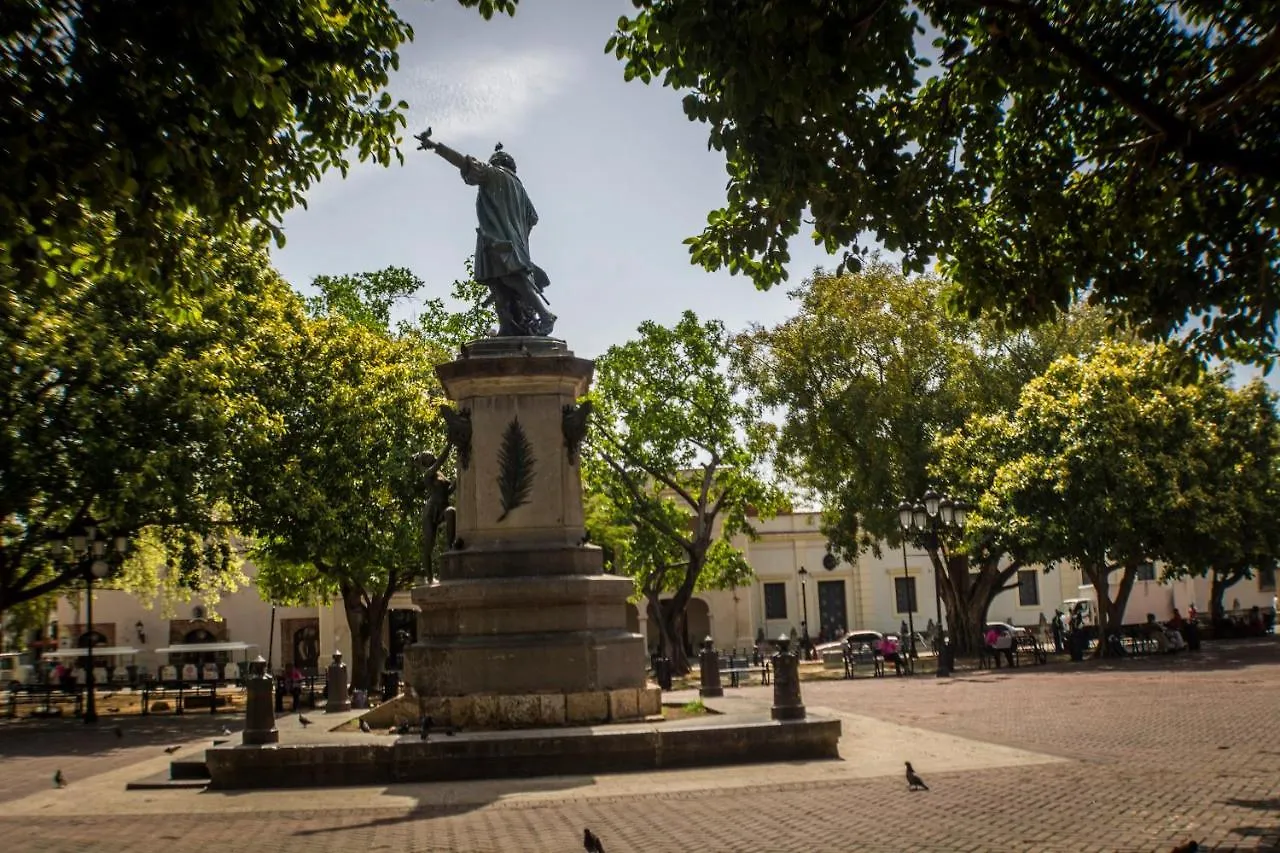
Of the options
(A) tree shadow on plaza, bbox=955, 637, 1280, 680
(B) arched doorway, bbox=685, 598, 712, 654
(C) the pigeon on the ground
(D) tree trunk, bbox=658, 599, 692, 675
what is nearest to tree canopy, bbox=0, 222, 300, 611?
(C) the pigeon on the ground

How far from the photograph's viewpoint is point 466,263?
42781 millimetres

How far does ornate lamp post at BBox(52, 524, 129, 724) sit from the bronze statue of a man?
482 inches

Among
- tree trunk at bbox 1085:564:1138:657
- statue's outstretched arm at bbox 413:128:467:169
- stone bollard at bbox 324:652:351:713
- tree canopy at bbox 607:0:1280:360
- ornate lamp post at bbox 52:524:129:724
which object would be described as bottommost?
stone bollard at bbox 324:652:351:713

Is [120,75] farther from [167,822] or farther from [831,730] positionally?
[831,730]

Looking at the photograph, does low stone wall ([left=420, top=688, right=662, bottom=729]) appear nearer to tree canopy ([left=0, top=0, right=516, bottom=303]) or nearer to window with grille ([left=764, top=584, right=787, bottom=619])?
tree canopy ([left=0, top=0, right=516, bottom=303])

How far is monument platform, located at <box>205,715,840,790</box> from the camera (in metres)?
12.3

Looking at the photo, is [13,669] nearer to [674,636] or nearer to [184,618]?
[184,618]

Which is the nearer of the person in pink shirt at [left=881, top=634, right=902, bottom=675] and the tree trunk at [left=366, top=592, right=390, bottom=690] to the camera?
the tree trunk at [left=366, top=592, right=390, bottom=690]

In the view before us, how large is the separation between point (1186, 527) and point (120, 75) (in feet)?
104

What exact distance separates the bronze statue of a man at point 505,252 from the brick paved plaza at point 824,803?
19.9 ft

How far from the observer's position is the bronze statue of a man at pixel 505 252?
16406 millimetres

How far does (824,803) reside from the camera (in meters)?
10.4

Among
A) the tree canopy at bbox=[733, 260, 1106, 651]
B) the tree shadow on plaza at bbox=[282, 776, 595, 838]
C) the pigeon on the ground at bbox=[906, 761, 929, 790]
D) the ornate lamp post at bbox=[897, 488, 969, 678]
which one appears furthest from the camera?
the tree canopy at bbox=[733, 260, 1106, 651]

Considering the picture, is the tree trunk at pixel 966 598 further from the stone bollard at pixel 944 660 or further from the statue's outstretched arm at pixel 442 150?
the statue's outstretched arm at pixel 442 150
